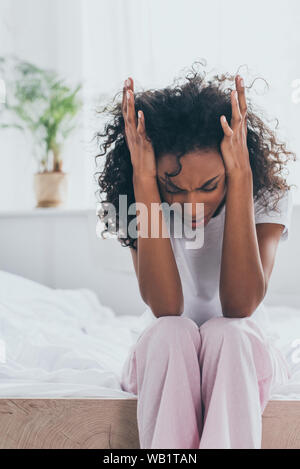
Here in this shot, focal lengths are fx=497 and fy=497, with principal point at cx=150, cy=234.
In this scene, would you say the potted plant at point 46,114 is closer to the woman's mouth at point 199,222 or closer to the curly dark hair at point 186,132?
the curly dark hair at point 186,132

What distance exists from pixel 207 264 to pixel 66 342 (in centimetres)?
43

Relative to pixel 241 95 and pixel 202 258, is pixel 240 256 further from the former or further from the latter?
pixel 241 95

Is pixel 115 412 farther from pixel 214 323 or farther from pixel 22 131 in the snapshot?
pixel 22 131

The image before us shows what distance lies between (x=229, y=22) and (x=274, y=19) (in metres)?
0.17

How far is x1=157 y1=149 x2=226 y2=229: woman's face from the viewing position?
2.74 ft

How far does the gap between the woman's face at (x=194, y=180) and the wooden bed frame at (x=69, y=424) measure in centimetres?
34

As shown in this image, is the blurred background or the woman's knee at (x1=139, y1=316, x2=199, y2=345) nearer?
the woman's knee at (x1=139, y1=316, x2=199, y2=345)

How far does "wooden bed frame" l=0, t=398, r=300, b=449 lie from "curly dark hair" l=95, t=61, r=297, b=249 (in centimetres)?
34

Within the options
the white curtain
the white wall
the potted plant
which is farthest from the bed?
the white curtain

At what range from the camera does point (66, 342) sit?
3.91 feet

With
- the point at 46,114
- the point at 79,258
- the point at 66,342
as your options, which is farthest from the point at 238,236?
the point at 46,114

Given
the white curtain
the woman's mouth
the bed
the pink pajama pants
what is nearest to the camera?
the pink pajama pants

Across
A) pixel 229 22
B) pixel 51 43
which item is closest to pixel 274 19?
pixel 229 22

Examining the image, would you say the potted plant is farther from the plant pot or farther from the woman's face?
the woman's face
